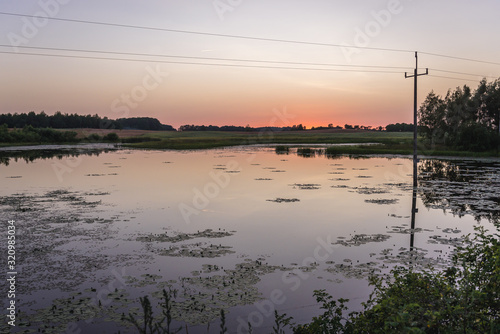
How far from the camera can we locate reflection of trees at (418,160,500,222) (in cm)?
2134

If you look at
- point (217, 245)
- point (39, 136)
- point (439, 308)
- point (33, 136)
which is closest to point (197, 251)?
point (217, 245)

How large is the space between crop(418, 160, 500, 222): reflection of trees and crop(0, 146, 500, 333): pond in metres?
0.14

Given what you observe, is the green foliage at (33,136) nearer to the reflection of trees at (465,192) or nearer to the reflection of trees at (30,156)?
the reflection of trees at (30,156)

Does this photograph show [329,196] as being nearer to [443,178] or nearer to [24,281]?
[443,178]

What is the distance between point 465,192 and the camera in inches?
1089

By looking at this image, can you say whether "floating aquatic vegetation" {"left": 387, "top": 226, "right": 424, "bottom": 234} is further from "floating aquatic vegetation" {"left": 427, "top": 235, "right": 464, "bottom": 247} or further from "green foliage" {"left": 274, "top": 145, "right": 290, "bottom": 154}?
"green foliage" {"left": 274, "top": 145, "right": 290, "bottom": 154}

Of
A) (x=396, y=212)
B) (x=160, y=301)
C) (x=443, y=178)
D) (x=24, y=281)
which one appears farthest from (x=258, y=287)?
(x=443, y=178)

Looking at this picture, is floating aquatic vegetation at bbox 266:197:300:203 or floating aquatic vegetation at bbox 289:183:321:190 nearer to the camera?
floating aquatic vegetation at bbox 266:197:300:203

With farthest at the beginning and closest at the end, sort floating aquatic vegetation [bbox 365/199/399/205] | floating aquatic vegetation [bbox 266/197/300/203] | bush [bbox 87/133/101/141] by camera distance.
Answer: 1. bush [bbox 87/133/101/141]
2. floating aquatic vegetation [bbox 266/197/300/203]
3. floating aquatic vegetation [bbox 365/199/399/205]

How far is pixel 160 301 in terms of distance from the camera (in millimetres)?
9742

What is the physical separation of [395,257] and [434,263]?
1234 mm

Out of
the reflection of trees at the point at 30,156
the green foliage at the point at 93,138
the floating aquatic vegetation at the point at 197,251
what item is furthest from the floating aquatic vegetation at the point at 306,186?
the green foliage at the point at 93,138

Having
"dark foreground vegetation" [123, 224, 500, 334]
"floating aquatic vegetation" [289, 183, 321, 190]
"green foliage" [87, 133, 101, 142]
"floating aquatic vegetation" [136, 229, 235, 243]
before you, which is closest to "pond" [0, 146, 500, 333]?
"floating aquatic vegetation" [136, 229, 235, 243]

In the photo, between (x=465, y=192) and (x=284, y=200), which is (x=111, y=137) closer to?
(x=284, y=200)
